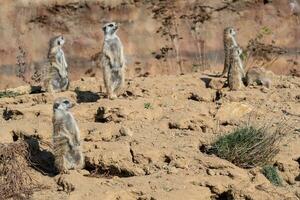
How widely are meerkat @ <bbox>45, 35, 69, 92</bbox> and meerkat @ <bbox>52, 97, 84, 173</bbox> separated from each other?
2.95 metres

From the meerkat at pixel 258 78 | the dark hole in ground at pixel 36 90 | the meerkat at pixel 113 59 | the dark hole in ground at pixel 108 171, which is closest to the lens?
the dark hole in ground at pixel 108 171

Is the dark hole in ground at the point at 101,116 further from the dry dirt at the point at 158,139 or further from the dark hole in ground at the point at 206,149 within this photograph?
Result: the dark hole in ground at the point at 206,149

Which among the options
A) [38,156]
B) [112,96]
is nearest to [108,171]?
[38,156]

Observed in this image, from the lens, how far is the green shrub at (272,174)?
7265mm

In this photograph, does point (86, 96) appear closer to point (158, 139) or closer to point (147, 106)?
point (147, 106)

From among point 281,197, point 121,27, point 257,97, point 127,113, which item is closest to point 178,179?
point 281,197

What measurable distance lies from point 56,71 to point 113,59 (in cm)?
100

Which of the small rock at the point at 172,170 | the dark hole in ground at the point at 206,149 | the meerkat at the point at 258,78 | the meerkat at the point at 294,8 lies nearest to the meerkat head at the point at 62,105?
the small rock at the point at 172,170

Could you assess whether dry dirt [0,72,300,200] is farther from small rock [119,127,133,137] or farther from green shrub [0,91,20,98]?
green shrub [0,91,20,98]

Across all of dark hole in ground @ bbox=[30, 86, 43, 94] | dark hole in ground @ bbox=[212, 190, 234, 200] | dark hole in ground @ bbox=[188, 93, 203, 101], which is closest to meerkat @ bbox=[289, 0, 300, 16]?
dark hole in ground @ bbox=[188, 93, 203, 101]

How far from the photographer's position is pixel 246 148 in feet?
24.6

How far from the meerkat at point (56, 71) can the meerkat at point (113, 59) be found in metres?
0.88

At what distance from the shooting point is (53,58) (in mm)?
10531

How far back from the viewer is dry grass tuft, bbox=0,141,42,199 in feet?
22.0
